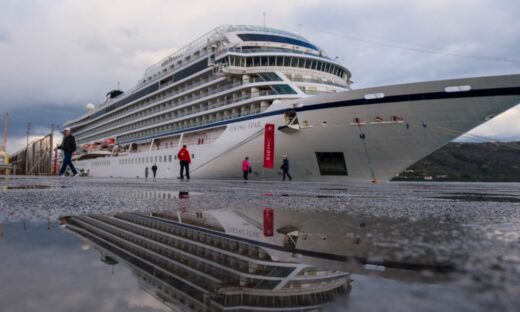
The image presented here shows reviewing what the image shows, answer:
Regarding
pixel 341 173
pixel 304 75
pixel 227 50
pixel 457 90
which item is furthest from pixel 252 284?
pixel 227 50

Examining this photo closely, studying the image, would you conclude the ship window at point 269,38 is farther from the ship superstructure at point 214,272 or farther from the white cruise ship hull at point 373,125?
the ship superstructure at point 214,272

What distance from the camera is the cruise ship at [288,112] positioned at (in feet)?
42.0

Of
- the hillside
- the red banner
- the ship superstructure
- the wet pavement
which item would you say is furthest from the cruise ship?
the hillside

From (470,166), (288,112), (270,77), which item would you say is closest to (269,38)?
(270,77)

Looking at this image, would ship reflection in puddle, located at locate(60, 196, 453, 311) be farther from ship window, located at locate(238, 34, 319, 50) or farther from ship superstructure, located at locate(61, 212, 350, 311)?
ship window, located at locate(238, 34, 319, 50)

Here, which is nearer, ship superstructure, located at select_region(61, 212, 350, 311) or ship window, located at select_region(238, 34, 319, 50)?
ship superstructure, located at select_region(61, 212, 350, 311)

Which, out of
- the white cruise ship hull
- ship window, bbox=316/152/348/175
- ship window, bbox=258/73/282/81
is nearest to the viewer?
the white cruise ship hull

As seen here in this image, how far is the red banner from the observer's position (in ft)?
52.4

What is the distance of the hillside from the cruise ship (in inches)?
1935

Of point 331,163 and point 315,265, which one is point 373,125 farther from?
point 315,265

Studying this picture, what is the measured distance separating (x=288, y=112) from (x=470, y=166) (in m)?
69.2

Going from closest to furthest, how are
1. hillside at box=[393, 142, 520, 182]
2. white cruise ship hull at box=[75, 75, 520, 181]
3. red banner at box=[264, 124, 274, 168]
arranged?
white cruise ship hull at box=[75, 75, 520, 181], red banner at box=[264, 124, 274, 168], hillside at box=[393, 142, 520, 182]

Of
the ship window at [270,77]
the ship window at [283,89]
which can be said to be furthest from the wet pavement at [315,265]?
the ship window at [270,77]

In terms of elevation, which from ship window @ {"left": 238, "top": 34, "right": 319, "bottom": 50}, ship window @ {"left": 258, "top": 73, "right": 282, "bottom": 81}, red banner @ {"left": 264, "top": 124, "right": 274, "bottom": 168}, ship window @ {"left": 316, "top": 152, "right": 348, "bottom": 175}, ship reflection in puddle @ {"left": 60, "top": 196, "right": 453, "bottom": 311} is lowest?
ship reflection in puddle @ {"left": 60, "top": 196, "right": 453, "bottom": 311}
